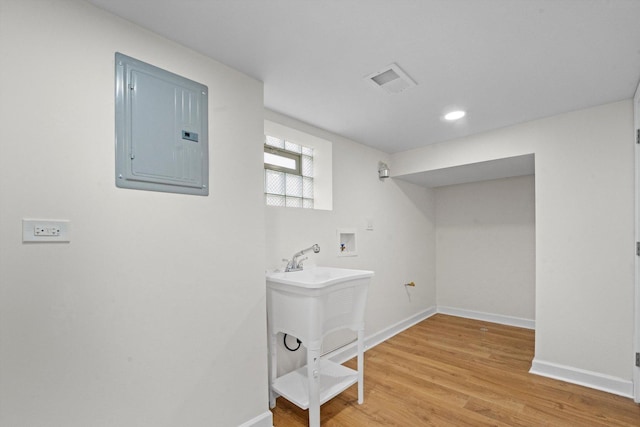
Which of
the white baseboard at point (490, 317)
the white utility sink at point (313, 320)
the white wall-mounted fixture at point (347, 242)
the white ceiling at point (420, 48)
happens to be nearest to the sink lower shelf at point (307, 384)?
the white utility sink at point (313, 320)

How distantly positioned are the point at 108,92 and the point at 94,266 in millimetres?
739

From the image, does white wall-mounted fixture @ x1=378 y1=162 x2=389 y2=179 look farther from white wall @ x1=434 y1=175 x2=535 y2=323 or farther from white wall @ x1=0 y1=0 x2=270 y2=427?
white wall @ x1=0 y1=0 x2=270 y2=427

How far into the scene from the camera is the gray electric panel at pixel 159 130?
4.31 ft

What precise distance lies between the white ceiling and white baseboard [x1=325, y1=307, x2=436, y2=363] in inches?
82.8

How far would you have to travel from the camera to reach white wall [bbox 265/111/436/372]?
2.44m

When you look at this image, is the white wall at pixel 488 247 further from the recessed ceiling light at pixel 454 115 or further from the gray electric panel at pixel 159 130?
the gray electric panel at pixel 159 130

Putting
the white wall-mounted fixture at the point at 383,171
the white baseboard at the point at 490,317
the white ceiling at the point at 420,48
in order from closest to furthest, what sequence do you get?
1. the white ceiling at the point at 420,48
2. the white wall-mounted fixture at the point at 383,171
3. the white baseboard at the point at 490,317

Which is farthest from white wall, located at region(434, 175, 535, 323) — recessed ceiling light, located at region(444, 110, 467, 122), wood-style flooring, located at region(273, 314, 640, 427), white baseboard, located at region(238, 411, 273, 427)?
white baseboard, located at region(238, 411, 273, 427)

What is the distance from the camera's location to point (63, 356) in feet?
3.75

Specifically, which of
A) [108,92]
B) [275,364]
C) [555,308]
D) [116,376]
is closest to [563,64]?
[555,308]

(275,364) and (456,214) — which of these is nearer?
(275,364)

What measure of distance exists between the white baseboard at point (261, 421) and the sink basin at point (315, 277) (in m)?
0.78

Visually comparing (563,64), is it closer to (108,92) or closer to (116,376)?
(108,92)

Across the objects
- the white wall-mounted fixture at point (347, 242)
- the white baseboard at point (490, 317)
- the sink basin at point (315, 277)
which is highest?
the white wall-mounted fixture at point (347, 242)
